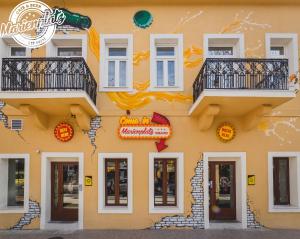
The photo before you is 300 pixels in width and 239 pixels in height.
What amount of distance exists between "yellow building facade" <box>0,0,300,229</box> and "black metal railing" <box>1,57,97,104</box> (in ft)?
2.62

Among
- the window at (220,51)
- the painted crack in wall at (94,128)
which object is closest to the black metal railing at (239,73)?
the window at (220,51)

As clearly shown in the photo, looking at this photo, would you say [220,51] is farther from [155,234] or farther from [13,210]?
[13,210]

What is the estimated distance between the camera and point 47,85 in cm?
940

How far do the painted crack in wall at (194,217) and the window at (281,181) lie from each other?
245 cm

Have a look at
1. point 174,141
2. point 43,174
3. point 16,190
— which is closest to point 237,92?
point 174,141

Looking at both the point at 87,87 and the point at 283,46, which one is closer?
the point at 87,87

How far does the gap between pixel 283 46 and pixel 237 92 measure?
11.8ft

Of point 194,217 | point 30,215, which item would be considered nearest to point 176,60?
point 194,217

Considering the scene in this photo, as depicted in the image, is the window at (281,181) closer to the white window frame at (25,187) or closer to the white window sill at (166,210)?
the white window sill at (166,210)

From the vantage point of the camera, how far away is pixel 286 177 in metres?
10.9

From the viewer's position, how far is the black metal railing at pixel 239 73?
9.03m

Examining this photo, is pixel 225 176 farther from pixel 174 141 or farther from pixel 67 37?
pixel 67 37

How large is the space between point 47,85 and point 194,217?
578cm

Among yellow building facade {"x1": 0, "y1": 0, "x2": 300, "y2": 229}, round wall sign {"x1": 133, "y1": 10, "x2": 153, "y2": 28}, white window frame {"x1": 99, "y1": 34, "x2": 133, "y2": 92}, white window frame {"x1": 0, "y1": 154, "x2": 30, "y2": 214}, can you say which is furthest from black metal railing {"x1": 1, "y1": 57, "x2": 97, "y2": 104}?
round wall sign {"x1": 133, "y1": 10, "x2": 153, "y2": 28}
